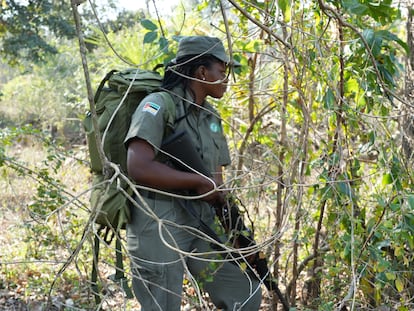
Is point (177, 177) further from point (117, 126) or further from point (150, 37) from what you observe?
point (150, 37)

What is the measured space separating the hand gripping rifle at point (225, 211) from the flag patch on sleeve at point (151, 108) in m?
0.13

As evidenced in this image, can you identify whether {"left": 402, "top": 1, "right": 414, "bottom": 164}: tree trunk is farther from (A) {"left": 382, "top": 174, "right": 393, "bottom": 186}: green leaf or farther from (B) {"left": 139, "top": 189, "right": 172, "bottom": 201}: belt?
(B) {"left": 139, "top": 189, "right": 172, "bottom": 201}: belt

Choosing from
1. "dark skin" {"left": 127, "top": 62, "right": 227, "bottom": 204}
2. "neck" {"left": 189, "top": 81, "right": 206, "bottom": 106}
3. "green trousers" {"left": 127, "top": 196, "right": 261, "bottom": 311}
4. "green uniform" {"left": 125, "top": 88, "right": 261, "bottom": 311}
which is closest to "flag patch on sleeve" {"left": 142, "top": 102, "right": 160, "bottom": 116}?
"green uniform" {"left": 125, "top": 88, "right": 261, "bottom": 311}

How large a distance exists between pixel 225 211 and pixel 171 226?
291mm

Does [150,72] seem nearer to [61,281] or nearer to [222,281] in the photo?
[222,281]

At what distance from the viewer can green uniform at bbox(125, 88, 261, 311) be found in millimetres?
2549

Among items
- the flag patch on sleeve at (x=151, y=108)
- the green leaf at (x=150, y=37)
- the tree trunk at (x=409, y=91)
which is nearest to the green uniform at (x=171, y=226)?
the flag patch on sleeve at (x=151, y=108)

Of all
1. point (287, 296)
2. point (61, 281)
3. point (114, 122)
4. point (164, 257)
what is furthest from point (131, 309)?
point (114, 122)

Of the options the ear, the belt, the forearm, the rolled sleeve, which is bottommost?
the belt

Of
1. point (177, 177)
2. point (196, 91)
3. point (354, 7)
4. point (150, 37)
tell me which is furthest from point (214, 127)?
point (354, 7)

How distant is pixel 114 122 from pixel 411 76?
1465 millimetres

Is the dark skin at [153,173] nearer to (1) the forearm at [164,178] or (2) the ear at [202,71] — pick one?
(1) the forearm at [164,178]

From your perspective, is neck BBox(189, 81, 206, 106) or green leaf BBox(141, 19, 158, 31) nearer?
neck BBox(189, 81, 206, 106)

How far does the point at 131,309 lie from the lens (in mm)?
3896
